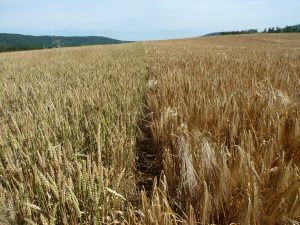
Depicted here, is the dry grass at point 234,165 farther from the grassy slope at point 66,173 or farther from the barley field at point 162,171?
the grassy slope at point 66,173

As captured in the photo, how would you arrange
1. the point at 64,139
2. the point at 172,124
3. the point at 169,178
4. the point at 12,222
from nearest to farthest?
the point at 12,222, the point at 169,178, the point at 64,139, the point at 172,124

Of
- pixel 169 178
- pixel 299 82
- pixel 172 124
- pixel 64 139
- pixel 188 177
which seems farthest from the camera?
pixel 299 82

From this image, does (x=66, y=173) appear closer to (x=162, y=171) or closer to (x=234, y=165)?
(x=162, y=171)

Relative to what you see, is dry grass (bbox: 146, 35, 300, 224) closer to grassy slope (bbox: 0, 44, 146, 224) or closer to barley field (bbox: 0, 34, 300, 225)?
barley field (bbox: 0, 34, 300, 225)

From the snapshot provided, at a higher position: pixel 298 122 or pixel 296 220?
pixel 298 122

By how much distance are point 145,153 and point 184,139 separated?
23.4 inches

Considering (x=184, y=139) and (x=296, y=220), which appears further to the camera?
(x=184, y=139)

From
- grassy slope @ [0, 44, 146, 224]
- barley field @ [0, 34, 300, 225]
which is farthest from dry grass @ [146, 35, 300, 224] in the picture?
grassy slope @ [0, 44, 146, 224]

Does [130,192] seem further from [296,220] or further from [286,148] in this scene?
[286,148]

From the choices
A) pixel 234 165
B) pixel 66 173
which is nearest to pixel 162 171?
pixel 234 165

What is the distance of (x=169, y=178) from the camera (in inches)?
71.3

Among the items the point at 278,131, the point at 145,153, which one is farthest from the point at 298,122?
the point at 145,153

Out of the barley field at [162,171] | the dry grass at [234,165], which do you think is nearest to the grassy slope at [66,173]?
the barley field at [162,171]

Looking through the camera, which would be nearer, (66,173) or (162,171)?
(66,173)
